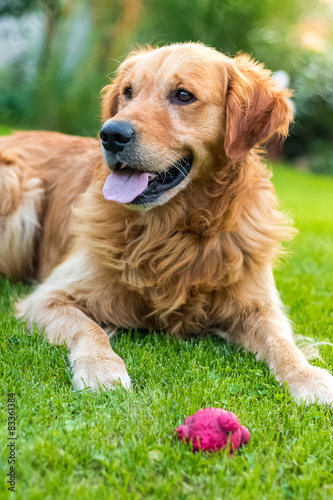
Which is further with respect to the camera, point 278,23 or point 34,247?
point 278,23

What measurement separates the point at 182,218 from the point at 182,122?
51 cm

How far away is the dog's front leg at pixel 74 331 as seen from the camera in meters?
2.35

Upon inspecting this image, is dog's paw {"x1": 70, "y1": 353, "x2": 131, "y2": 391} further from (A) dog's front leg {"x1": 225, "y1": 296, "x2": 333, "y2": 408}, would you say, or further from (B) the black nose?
(B) the black nose

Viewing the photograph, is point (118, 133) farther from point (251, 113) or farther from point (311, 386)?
point (311, 386)

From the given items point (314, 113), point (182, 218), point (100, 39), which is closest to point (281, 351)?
point (182, 218)

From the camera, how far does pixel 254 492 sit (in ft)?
5.48

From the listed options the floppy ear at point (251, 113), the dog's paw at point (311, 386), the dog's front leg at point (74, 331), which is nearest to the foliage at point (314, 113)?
the floppy ear at point (251, 113)

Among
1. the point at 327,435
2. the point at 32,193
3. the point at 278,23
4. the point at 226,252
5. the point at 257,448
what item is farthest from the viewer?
the point at 278,23

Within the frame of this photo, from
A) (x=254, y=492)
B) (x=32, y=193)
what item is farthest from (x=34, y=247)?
(x=254, y=492)

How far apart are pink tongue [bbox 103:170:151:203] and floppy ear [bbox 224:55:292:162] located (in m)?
0.48

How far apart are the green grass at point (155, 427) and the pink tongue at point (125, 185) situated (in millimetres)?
777

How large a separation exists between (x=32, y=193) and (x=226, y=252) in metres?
1.90

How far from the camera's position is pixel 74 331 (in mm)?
2773

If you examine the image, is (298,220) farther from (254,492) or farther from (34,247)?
(254,492)
